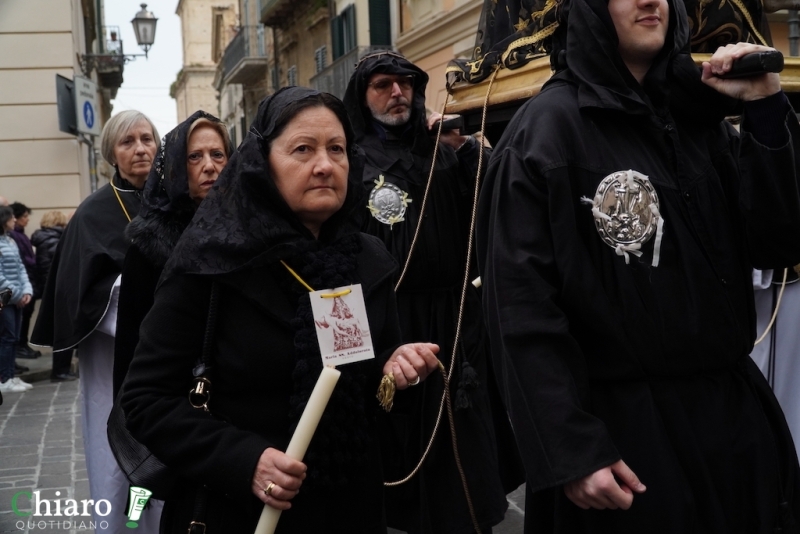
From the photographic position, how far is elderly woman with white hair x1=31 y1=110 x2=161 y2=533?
465cm

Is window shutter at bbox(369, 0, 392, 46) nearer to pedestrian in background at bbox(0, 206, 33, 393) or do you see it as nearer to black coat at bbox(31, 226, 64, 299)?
black coat at bbox(31, 226, 64, 299)

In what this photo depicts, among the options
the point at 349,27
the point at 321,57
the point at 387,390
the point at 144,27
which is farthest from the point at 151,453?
the point at 321,57

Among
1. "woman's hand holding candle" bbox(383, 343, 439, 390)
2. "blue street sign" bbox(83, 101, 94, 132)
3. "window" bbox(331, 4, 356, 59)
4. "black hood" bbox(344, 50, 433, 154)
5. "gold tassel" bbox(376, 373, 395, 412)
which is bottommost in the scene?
"gold tassel" bbox(376, 373, 395, 412)

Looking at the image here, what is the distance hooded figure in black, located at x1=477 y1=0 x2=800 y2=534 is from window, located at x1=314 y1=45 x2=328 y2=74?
23941 millimetres

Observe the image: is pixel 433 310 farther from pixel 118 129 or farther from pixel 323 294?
pixel 323 294

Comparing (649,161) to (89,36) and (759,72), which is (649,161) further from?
(89,36)

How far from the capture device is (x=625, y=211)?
2.46m

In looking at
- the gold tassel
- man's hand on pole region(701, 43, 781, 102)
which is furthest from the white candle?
man's hand on pole region(701, 43, 781, 102)

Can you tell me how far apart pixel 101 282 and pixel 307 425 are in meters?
2.56

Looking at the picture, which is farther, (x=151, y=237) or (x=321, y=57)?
(x=321, y=57)

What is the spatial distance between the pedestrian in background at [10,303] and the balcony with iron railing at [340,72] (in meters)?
10.6

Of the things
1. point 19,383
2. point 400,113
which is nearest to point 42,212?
point 19,383

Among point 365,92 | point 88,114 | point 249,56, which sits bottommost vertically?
point 365,92

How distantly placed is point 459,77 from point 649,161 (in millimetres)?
1738
